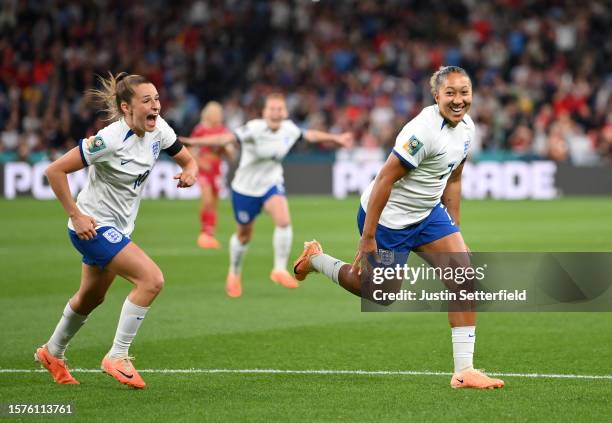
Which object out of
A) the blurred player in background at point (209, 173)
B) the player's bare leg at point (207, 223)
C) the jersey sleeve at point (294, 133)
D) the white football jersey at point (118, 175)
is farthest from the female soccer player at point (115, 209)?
the player's bare leg at point (207, 223)

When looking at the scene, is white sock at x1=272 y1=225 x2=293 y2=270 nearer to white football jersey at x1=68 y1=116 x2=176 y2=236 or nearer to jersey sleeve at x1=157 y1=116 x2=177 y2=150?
jersey sleeve at x1=157 y1=116 x2=177 y2=150

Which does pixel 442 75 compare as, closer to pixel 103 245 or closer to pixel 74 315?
pixel 103 245

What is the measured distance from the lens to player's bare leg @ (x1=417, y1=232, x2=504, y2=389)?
25.1 feet

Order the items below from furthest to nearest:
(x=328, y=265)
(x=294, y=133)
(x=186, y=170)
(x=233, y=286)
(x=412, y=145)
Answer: (x=294, y=133) → (x=233, y=286) → (x=328, y=265) → (x=186, y=170) → (x=412, y=145)

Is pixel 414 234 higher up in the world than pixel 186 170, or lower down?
lower down

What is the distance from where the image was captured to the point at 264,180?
13.8 m

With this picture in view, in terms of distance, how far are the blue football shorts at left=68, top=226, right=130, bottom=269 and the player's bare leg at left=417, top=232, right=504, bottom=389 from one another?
2.13m

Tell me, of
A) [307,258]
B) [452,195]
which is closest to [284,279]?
[307,258]

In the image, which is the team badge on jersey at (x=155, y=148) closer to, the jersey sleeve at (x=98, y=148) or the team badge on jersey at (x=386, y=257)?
the jersey sleeve at (x=98, y=148)

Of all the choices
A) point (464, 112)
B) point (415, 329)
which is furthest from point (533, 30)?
point (464, 112)

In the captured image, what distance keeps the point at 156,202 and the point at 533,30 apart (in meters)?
11.8

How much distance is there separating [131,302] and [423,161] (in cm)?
214

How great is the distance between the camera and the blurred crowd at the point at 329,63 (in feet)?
98.8

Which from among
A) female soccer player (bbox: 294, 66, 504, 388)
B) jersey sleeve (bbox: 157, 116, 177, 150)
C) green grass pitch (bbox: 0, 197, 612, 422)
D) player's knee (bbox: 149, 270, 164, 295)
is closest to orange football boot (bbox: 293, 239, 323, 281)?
female soccer player (bbox: 294, 66, 504, 388)
